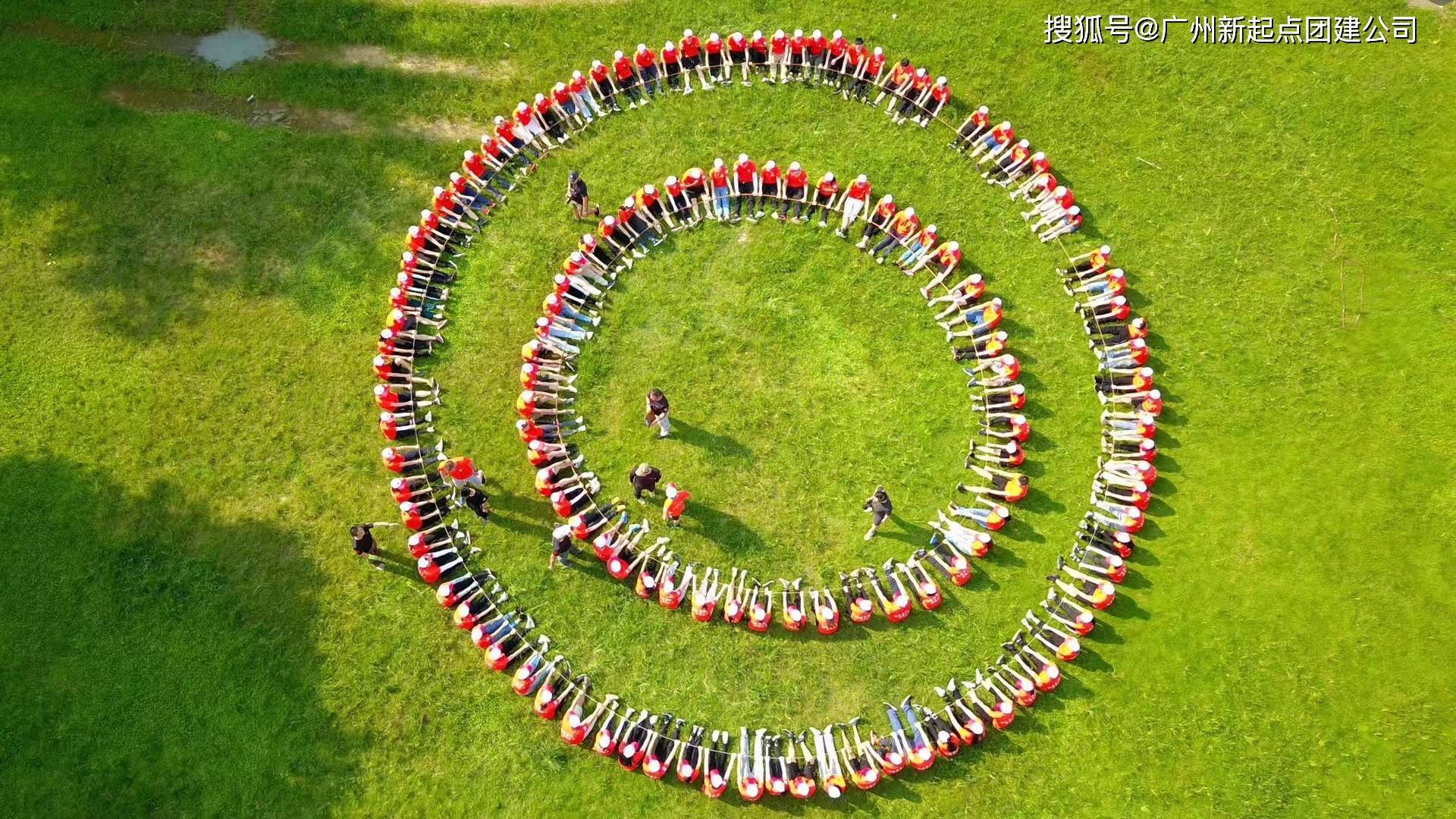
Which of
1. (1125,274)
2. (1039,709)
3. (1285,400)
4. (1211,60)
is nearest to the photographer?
(1039,709)

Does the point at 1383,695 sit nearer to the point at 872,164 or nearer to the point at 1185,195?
the point at 1185,195

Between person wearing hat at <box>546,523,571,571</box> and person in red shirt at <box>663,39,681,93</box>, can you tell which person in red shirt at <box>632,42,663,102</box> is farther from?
person wearing hat at <box>546,523,571,571</box>

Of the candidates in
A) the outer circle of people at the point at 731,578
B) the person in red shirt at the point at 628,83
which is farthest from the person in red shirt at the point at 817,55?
the person in red shirt at the point at 628,83

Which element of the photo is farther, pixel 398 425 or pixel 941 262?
pixel 941 262

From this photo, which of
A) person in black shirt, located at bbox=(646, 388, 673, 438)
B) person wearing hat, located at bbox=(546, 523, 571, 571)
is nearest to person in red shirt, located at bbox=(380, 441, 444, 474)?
person wearing hat, located at bbox=(546, 523, 571, 571)

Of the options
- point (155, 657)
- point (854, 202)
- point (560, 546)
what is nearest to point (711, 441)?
point (560, 546)

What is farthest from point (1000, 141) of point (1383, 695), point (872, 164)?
point (1383, 695)

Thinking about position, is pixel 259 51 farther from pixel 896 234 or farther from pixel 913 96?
pixel 896 234
